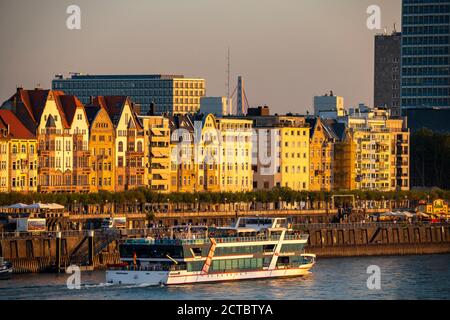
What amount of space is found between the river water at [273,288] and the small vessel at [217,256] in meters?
1.20

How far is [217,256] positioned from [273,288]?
6309mm

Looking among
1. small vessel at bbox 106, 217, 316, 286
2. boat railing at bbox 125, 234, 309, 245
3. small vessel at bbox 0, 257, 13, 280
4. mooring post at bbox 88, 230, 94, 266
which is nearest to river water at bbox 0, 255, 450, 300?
small vessel at bbox 0, 257, 13, 280

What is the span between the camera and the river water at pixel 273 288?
5669 inches

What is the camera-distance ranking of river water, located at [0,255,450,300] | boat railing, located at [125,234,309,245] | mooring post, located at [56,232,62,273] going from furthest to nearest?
mooring post, located at [56,232,62,273] → boat railing, located at [125,234,309,245] → river water, located at [0,255,450,300]

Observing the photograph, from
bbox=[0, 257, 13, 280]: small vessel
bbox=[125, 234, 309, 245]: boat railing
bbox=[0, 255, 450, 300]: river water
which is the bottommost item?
bbox=[0, 255, 450, 300]: river water

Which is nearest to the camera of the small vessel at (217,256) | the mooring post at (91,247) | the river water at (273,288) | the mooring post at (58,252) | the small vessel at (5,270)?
the river water at (273,288)

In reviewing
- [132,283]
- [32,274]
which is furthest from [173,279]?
[32,274]

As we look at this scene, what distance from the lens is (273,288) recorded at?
504 feet

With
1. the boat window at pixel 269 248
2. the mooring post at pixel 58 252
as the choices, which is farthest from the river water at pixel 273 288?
the boat window at pixel 269 248

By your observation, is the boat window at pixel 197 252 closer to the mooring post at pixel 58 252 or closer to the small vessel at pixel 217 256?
the small vessel at pixel 217 256

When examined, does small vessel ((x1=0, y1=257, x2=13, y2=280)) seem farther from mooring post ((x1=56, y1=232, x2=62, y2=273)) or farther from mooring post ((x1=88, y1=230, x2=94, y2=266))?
mooring post ((x1=88, y1=230, x2=94, y2=266))

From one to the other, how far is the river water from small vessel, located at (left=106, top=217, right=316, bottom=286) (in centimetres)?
120

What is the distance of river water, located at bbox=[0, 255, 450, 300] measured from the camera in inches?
5669
